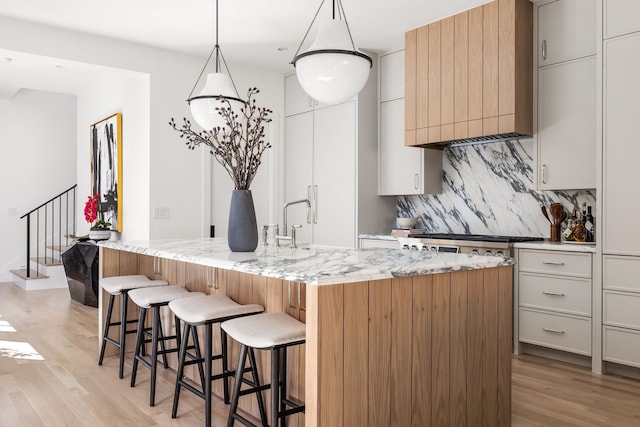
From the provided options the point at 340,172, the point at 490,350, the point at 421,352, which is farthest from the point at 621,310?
the point at 340,172

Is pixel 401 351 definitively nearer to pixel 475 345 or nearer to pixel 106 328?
pixel 475 345

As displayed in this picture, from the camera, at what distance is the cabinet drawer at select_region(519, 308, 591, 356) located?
11.4 feet

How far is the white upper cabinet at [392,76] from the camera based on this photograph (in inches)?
195

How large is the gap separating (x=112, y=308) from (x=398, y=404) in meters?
2.52

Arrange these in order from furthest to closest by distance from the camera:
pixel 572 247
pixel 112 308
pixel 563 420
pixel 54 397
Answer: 1. pixel 112 308
2. pixel 572 247
3. pixel 54 397
4. pixel 563 420

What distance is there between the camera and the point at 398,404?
6.51ft

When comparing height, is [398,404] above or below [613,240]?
below

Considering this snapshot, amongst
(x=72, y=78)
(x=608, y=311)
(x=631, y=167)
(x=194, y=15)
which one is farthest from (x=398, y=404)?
(x=72, y=78)

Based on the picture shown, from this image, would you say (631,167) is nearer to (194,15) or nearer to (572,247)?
(572,247)

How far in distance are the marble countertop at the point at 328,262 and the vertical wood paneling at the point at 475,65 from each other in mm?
1800

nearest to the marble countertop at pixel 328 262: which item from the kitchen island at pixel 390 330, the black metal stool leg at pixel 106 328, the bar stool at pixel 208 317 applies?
the kitchen island at pixel 390 330

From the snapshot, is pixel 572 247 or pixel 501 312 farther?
pixel 572 247

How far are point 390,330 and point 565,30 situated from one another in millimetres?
2980

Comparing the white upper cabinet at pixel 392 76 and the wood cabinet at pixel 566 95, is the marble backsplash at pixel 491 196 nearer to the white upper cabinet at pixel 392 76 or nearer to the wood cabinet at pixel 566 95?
the wood cabinet at pixel 566 95
